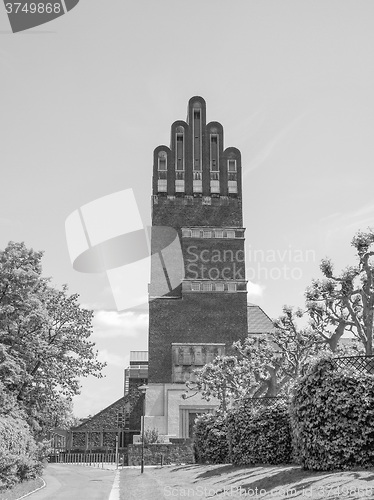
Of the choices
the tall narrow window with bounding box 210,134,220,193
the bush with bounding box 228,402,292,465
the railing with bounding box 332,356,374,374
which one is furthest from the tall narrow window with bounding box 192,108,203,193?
the railing with bounding box 332,356,374,374

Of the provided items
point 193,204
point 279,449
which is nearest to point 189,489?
point 279,449

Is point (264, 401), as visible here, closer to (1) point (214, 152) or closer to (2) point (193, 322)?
(2) point (193, 322)

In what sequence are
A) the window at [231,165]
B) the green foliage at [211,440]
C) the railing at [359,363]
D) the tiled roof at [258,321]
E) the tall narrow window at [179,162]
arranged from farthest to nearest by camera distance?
the tiled roof at [258,321]
the window at [231,165]
the tall narrow window at [179,162]
the green foliage at [211,440]
the railing at [359,363]

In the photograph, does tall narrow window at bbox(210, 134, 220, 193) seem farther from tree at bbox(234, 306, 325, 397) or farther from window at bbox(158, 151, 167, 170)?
tree at bbox(234, 306, 325, 397)

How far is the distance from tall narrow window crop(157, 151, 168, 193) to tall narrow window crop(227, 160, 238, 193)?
7.19m

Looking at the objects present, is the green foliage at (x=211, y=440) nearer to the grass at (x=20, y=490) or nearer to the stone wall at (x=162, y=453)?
the grass at (x=20, y=490)

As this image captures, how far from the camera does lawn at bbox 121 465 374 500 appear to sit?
13.8m

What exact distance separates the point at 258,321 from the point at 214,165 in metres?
21.8

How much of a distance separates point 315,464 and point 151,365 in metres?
43.1

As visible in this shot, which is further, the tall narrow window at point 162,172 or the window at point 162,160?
the window at point 162,160

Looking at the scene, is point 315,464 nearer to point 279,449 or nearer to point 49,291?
point 279,449

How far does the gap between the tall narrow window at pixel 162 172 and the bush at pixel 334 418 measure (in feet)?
157

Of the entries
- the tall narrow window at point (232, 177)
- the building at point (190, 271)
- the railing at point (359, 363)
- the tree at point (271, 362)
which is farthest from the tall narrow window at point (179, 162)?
the railing at point (359, 363)

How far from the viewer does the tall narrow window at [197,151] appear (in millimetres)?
64625
